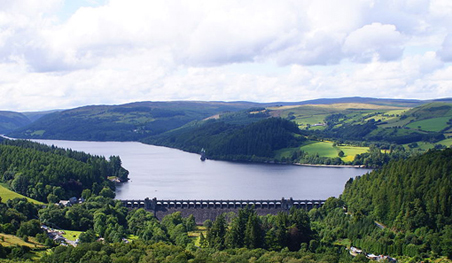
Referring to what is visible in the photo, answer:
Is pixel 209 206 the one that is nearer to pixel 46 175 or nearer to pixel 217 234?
pixel 217 234

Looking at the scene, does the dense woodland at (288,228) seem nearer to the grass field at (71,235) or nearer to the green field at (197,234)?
the green field at (197,234)

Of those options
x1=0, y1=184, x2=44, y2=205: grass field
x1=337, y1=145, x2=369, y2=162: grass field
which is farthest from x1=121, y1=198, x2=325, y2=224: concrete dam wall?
x1=337, y1=145, x2=369, y2=162: grass field

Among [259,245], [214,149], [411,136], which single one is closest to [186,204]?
[259,245]

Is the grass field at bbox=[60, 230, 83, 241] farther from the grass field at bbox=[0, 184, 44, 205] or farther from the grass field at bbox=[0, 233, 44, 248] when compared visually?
the grass field at bbox=[0, 184, 44, 205]

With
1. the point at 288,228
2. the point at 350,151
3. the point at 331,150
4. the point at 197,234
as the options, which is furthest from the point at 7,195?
the point at 350,151

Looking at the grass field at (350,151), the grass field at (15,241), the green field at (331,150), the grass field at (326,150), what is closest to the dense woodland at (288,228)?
the grass field at (15,241)
